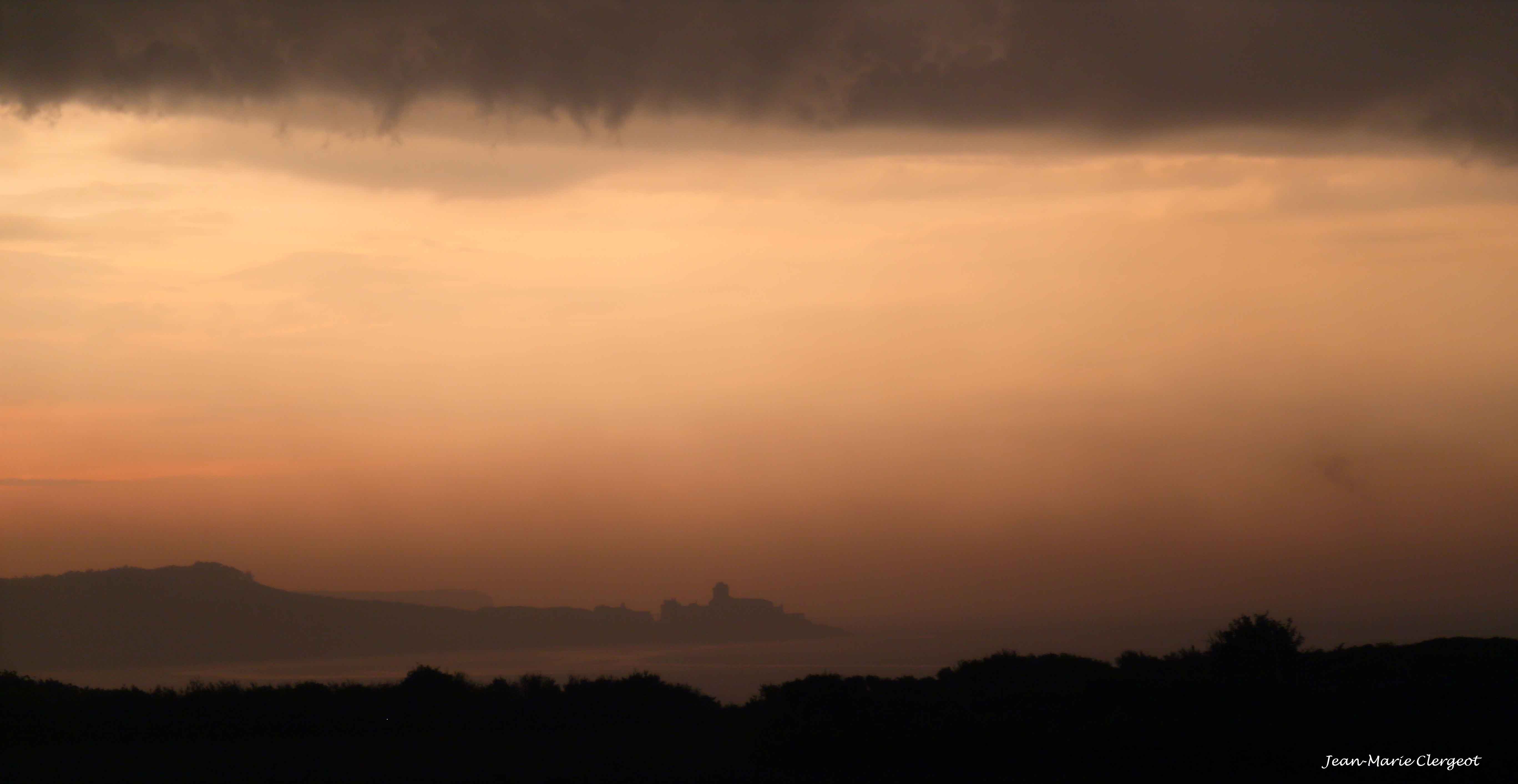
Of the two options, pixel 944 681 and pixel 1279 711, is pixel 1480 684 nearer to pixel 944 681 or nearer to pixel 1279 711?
pixel 1279 711

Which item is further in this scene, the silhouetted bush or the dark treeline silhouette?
the silhouetted bush

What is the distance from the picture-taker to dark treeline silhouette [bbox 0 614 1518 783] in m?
20.4

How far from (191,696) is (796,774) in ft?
56.9

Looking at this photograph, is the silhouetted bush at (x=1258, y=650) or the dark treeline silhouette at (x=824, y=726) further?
the silhouetted bush at (x=1258, y=650)

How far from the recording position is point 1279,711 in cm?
A: 2305

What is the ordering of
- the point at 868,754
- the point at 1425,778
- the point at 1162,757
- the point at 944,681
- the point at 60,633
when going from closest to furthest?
the point at 1425,778 → the point at 1162,757 → the point at 868,754 → the point at 944,681 → the point at 60,633

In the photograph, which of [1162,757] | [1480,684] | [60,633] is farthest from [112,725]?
[60,633]

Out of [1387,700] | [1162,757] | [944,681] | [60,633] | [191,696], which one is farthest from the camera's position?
[60,633]

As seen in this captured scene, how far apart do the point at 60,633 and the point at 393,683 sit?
180 feet

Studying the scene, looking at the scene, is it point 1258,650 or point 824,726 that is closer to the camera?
point 824,726

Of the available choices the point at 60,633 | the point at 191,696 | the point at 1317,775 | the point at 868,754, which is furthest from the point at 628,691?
the point at 60,633

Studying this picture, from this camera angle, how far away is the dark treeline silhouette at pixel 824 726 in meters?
20.4

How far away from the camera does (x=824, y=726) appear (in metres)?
23.6

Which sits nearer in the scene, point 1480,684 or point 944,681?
point 1480,684
